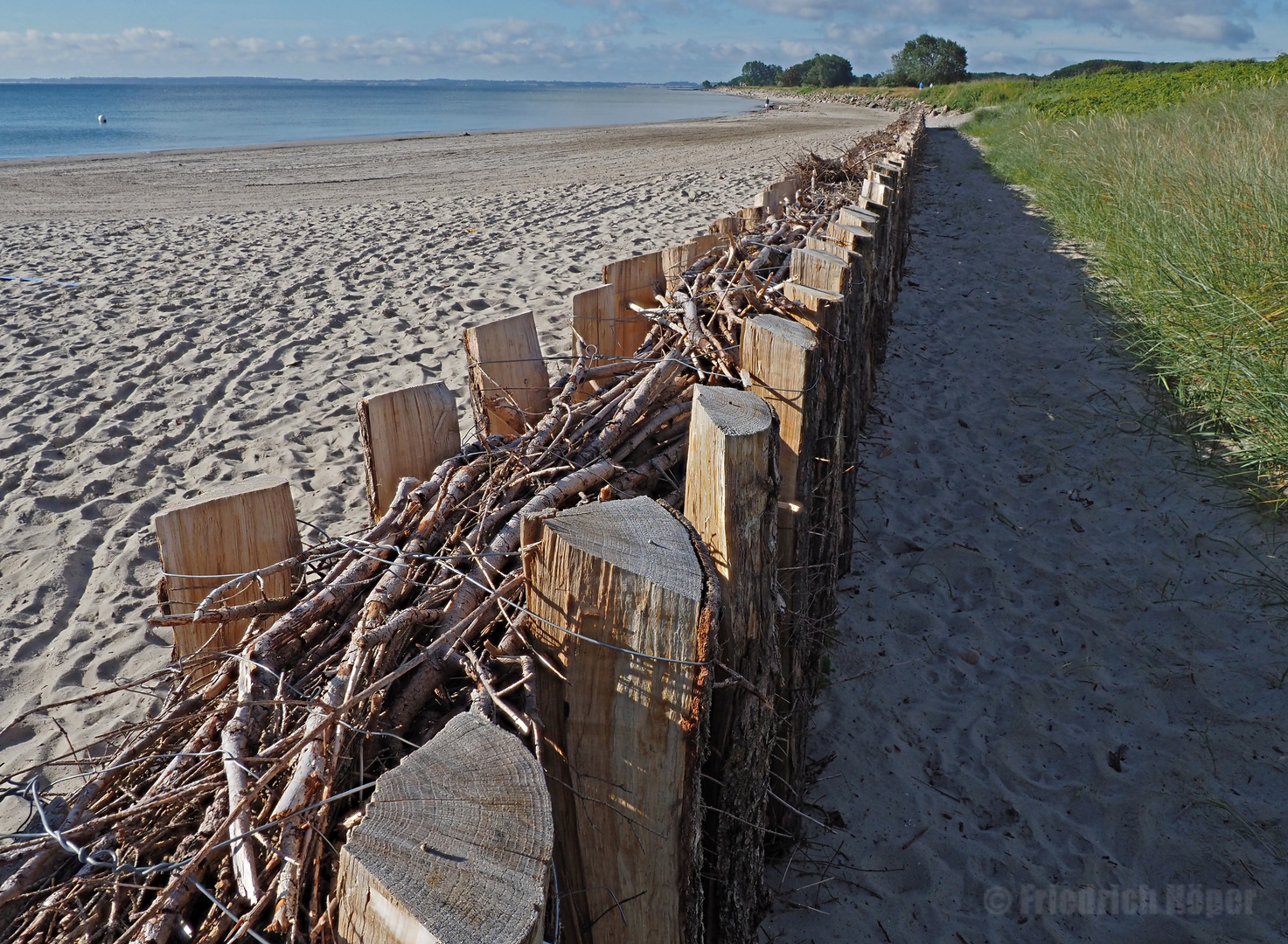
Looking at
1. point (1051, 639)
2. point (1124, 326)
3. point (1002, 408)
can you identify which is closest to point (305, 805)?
point (1051, 639)

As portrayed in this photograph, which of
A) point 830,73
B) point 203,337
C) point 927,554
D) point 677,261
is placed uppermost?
point 830,73

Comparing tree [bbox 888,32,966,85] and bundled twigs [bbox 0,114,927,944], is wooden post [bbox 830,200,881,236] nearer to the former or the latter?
bundled twigs [bbox 0,114,927,944]

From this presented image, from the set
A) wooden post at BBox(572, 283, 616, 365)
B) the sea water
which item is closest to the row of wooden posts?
wooden post at BBox(572, 283, 616, 365)

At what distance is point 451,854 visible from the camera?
0.90m

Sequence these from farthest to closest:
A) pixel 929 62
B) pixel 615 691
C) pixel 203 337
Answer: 1. pixel 929 62
2. pixel 203 337
3. pixel 615 691

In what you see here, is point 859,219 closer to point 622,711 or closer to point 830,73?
point 622,711

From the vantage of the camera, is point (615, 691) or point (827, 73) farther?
point (827, 73)

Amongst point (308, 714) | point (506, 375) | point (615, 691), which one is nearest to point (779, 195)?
point (506, 375)

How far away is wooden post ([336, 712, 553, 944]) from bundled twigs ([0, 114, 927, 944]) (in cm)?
21

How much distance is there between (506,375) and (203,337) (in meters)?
4.42

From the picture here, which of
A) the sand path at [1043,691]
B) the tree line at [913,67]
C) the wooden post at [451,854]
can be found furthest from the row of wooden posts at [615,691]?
the tree line at [913,67]

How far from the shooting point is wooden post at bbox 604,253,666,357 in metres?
3.21

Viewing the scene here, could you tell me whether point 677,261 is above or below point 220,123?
below

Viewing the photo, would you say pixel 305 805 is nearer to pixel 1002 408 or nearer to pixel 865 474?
pixel 865 474
